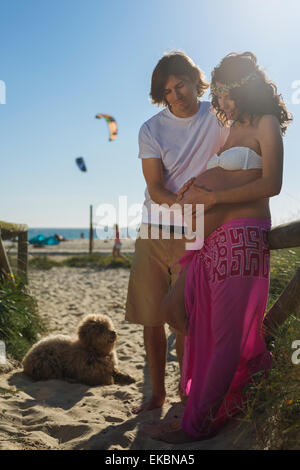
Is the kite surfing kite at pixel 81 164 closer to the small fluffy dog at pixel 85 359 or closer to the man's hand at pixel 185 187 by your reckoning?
the small fluffy dog at pixel 85 359

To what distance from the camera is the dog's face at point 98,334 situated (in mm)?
4402

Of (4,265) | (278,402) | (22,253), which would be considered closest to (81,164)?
(22,253)

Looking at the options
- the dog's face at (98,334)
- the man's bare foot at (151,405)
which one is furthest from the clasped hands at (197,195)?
the dog's face at (98,334)

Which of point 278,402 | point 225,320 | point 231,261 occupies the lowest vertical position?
point 278,402

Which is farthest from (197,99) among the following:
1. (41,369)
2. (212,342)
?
(41,369)

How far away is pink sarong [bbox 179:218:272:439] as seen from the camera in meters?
2.40

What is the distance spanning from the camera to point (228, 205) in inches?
103

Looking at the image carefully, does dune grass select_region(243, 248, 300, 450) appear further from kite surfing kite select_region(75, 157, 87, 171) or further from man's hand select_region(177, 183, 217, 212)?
kite surfing kite select_region(75, 157, 87, 171)

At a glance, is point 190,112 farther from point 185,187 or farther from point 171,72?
point 185,187

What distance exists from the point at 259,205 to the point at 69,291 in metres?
7.72

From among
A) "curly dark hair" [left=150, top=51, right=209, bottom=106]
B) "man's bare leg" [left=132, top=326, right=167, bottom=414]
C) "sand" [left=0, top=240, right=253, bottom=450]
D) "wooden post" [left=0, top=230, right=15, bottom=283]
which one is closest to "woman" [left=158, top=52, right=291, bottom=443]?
"sand" [left=0, top=240, right=253, bottom=450]

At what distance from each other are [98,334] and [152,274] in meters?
1.33

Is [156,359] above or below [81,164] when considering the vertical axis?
below

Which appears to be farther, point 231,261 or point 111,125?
point 111,125
